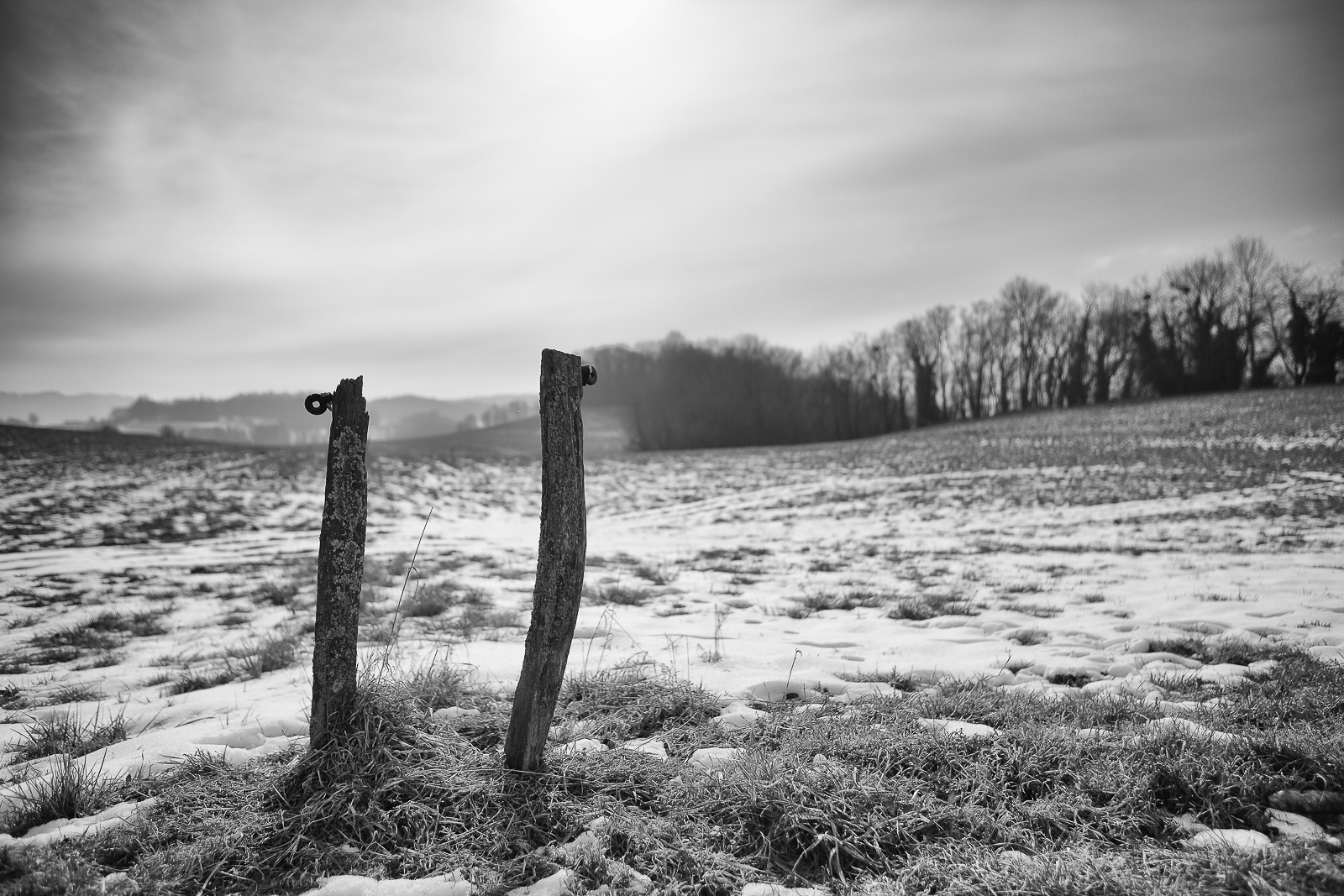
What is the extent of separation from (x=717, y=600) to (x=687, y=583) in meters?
A: 0.90

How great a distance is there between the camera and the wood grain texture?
2742mm

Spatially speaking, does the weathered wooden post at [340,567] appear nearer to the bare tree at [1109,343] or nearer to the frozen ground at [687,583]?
the frozen ground at [687,583]

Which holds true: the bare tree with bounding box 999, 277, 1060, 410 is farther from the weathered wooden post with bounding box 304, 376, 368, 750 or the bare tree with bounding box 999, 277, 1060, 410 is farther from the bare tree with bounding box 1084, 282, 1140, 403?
the weathered wooden post with bounding box 304, 376, 368, 750

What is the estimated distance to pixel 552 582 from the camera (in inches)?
108

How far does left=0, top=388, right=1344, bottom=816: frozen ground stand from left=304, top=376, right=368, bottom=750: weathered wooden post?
29.2 inches

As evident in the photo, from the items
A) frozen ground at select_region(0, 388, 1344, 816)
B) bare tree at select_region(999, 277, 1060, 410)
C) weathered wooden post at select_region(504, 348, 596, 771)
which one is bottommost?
frozen ground at select_region(0, 388, 1344, 816)

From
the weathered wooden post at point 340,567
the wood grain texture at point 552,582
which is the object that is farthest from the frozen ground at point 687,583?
the wood grain texture at point 552,582

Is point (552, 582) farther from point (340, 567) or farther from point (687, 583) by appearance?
point (687, 583)

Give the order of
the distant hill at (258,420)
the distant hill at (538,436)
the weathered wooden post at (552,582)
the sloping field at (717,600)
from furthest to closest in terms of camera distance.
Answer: the distant hill at (258,420)
the distant hill at (538,436)
the sloping field at (717,600)
the weathered wooden post at (552,582)

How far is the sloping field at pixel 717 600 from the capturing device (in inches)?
141

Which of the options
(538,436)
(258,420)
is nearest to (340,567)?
(538,436)

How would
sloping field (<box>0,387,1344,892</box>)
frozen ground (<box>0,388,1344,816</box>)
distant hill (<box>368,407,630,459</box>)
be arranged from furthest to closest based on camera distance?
1. distant hill (<box>368,407,630,459</box>)
2. frozen ground (<box>0,388,1344,816</box>)
3. sloping field (<box>0,387,1344,892</box>)

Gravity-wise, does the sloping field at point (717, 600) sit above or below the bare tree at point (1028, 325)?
below

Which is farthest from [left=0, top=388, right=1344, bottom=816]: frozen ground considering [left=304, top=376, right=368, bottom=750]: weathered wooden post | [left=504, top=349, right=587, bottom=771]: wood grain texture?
[left=504, top=349, right=587, bottom=771]: wood grain texture
